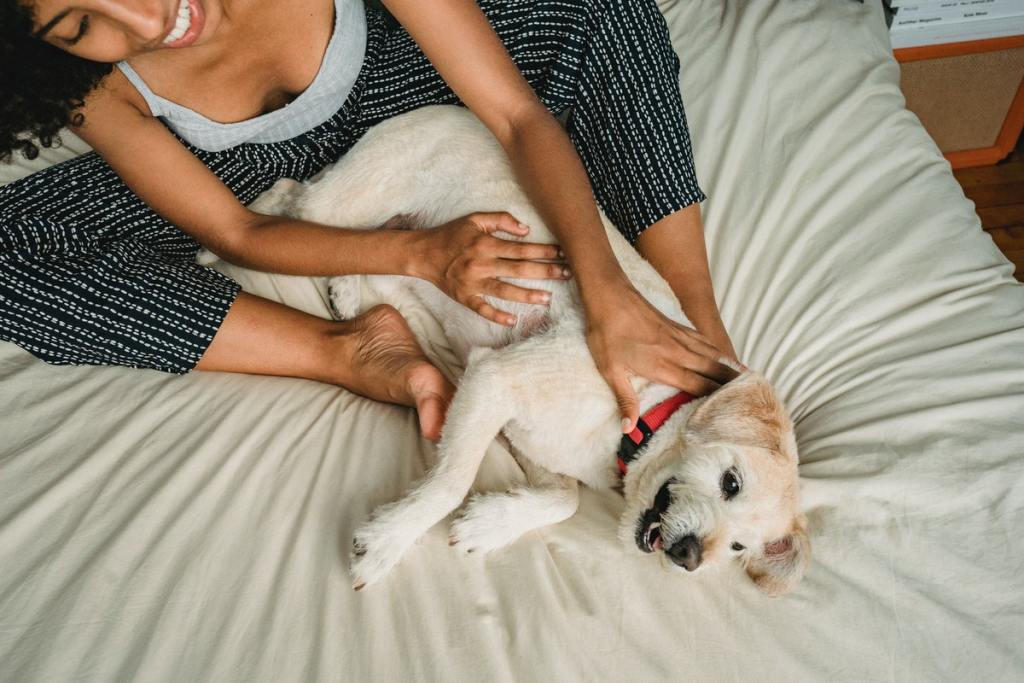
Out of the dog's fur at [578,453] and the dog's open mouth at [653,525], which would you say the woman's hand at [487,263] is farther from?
the dog's open mouth at [653,525]

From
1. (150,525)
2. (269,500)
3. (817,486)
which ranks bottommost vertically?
(817,486)

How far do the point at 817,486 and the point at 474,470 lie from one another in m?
0.73

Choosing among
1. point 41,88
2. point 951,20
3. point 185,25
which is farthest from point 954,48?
point 41,88

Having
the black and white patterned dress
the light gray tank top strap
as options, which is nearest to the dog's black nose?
the black and white patterned dress

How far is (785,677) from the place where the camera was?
1.23 m

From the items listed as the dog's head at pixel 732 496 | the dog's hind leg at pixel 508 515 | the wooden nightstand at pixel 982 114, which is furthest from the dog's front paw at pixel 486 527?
the wooden nightstand at pixel 982 114

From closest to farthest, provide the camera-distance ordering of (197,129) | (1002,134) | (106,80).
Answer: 1. (106,80)
2. (197,129)
3. (1002,134)

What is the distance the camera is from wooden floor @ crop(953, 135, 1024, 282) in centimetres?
299

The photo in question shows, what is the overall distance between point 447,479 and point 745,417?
0.61 m

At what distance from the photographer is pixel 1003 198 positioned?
3156 mm

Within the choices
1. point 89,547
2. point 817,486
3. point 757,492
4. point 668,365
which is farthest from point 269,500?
point 817,486

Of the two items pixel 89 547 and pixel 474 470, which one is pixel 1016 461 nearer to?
pixel 474 470

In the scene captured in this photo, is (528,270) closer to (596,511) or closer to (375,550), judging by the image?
(596,511)

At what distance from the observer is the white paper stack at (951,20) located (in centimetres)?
274
